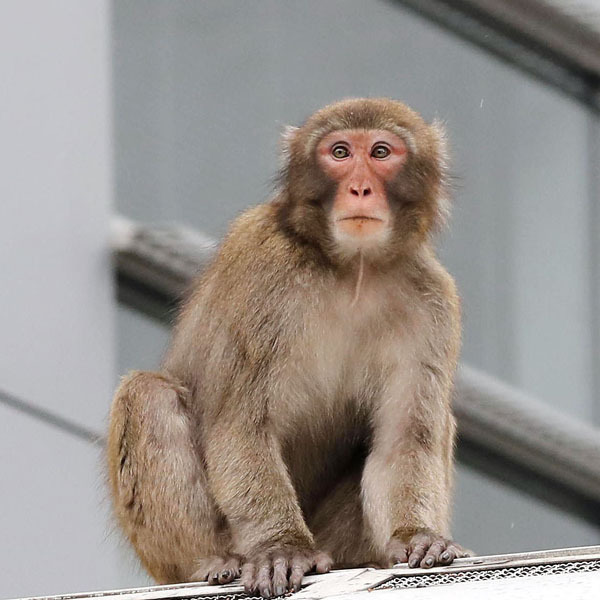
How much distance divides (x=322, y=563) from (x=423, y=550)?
343mm

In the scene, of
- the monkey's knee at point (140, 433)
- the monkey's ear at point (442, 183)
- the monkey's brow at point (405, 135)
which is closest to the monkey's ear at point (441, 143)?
the monkey's ear at point (442, 183)

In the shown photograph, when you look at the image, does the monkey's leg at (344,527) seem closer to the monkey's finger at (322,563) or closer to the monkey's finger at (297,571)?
the monkey's finger at (322,563)

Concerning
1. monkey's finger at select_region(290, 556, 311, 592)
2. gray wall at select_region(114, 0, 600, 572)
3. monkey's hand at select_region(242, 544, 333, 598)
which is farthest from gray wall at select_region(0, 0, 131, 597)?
monkey's finger at select_region(290, 556, 311, 592)

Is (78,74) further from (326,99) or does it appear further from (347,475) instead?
(347,475)

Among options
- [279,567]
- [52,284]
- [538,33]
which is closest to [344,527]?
[279,567]

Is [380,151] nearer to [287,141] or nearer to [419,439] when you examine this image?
[287,141]

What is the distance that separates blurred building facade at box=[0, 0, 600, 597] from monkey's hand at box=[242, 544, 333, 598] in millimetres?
4417

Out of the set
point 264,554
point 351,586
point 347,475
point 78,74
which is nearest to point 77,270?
point 78,74

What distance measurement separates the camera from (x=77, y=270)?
35.2 ft

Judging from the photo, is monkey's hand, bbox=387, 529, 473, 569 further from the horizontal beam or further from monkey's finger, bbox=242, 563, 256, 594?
the horizontal beam

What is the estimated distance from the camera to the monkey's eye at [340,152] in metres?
6.34

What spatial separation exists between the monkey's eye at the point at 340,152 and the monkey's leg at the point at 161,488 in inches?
42.9

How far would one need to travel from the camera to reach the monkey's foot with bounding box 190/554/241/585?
585cm

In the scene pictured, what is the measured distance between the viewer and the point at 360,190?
6.23 metres
